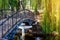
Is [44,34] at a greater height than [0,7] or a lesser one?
lesser

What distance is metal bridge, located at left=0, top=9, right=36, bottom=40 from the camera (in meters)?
3.07

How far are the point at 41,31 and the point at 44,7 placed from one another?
13.4 inches

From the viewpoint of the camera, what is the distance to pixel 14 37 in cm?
312

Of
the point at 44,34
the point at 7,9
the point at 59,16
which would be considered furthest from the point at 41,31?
the point at 7,9

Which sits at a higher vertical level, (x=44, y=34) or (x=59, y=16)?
(x=59, y=16)

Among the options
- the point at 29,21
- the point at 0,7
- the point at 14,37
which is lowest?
the point at 14,37

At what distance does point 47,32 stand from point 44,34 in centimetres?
5

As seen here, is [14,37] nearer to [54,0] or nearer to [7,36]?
[7,36]

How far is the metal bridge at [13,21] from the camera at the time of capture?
10.1 ft

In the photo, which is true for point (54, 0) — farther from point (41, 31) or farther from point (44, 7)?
point (41, 31)

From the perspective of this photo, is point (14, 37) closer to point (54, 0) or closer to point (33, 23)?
point (33, 23)

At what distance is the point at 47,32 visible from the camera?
3184 millimetres

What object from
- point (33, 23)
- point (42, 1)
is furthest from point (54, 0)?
point (33, 23)

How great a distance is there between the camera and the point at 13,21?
3.14 meters
